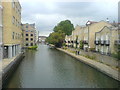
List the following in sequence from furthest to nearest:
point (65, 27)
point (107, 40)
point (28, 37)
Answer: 1. point (65, 27)
2. point (28, 37)
3. point (107, 40)

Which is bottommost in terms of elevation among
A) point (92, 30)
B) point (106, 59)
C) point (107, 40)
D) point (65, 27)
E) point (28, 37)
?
point (106, 59)

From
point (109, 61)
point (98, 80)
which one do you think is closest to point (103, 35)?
point (109, 61)

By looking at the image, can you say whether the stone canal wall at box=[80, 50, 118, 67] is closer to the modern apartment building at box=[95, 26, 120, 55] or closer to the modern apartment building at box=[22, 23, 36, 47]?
the modern apartment building at box=[95, 26, 120, 55]

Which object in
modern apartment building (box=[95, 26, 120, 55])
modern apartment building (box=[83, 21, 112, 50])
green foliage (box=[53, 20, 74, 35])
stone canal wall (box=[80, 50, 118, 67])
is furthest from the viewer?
green foliage (box=[53, 20, 74, 35])

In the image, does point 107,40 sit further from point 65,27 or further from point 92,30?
point 65,27

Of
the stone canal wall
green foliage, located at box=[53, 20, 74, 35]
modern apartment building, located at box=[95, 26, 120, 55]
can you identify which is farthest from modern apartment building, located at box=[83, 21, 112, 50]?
green foliage, located at box=[53, 20, 74, 35]

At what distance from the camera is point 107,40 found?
30.8m

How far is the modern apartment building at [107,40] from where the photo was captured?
28.0 meters

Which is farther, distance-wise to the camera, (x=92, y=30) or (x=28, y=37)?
(x=28, y=37)

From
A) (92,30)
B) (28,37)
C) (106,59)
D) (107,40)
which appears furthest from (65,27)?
(106,59)

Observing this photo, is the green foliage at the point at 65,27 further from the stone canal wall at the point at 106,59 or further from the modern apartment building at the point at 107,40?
the stone canal wall at the point at 106,59

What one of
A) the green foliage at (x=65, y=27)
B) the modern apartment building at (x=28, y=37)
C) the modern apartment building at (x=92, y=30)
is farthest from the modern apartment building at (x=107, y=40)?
the modern apartment building at (x=28, y=37)

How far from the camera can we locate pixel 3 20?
25750mm

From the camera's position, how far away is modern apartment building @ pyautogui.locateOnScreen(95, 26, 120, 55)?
27977 millimetres
